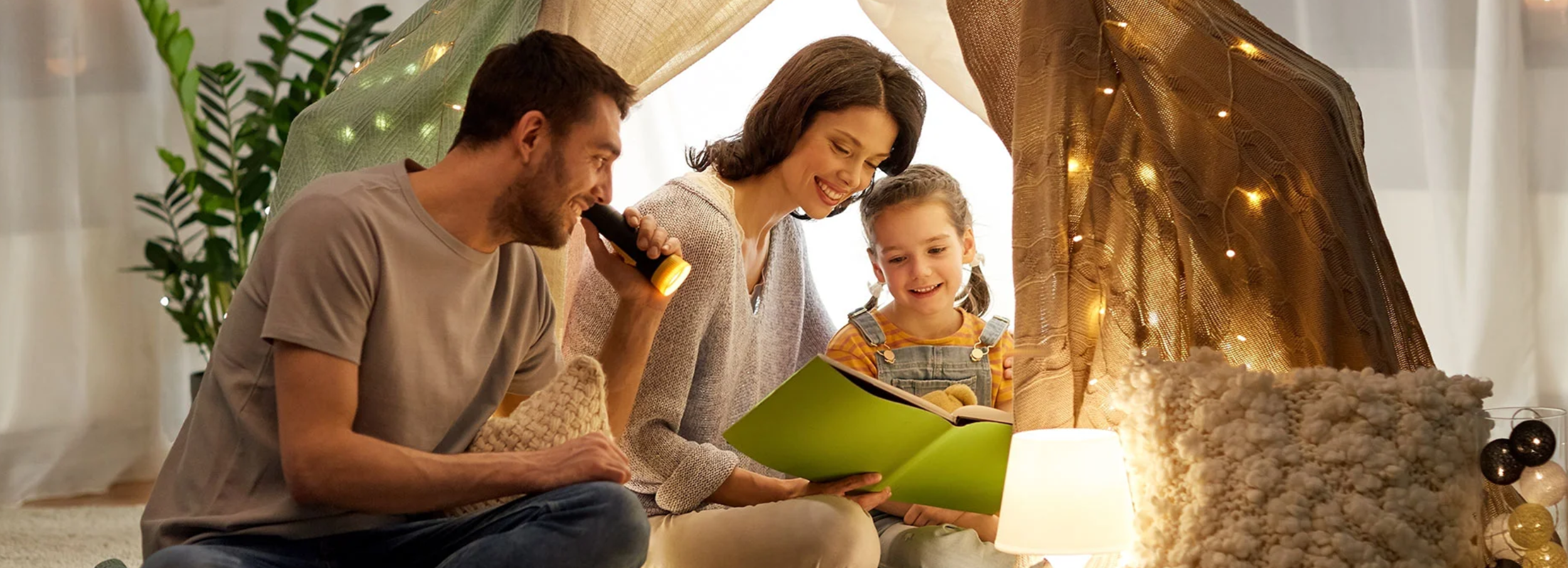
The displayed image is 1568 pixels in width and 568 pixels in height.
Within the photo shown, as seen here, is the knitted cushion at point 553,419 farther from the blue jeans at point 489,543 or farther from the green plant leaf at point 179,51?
the green plant leaf at point 179,51

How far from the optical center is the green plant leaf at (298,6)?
2.98m

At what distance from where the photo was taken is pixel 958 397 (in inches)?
68.9

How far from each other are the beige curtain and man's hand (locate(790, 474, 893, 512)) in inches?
7.8

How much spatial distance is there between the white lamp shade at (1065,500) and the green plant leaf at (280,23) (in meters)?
2.34

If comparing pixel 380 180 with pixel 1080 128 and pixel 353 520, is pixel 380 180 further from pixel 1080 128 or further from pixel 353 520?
pixel 1080 128

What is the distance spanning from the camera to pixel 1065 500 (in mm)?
1283

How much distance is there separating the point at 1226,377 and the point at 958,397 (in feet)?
1.69

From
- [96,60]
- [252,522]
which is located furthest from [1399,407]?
[96,60]

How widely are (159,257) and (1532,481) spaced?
2828 millimetres

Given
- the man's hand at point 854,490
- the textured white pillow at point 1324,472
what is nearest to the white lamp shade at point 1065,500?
the textured white pillow at point 1324,472

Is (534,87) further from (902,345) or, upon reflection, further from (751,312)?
(902,345)

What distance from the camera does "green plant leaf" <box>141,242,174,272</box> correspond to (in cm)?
300

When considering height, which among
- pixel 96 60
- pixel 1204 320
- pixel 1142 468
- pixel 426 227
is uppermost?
pixel 96 60

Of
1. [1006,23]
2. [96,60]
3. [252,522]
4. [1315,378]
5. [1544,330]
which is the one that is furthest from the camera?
[96,60]
